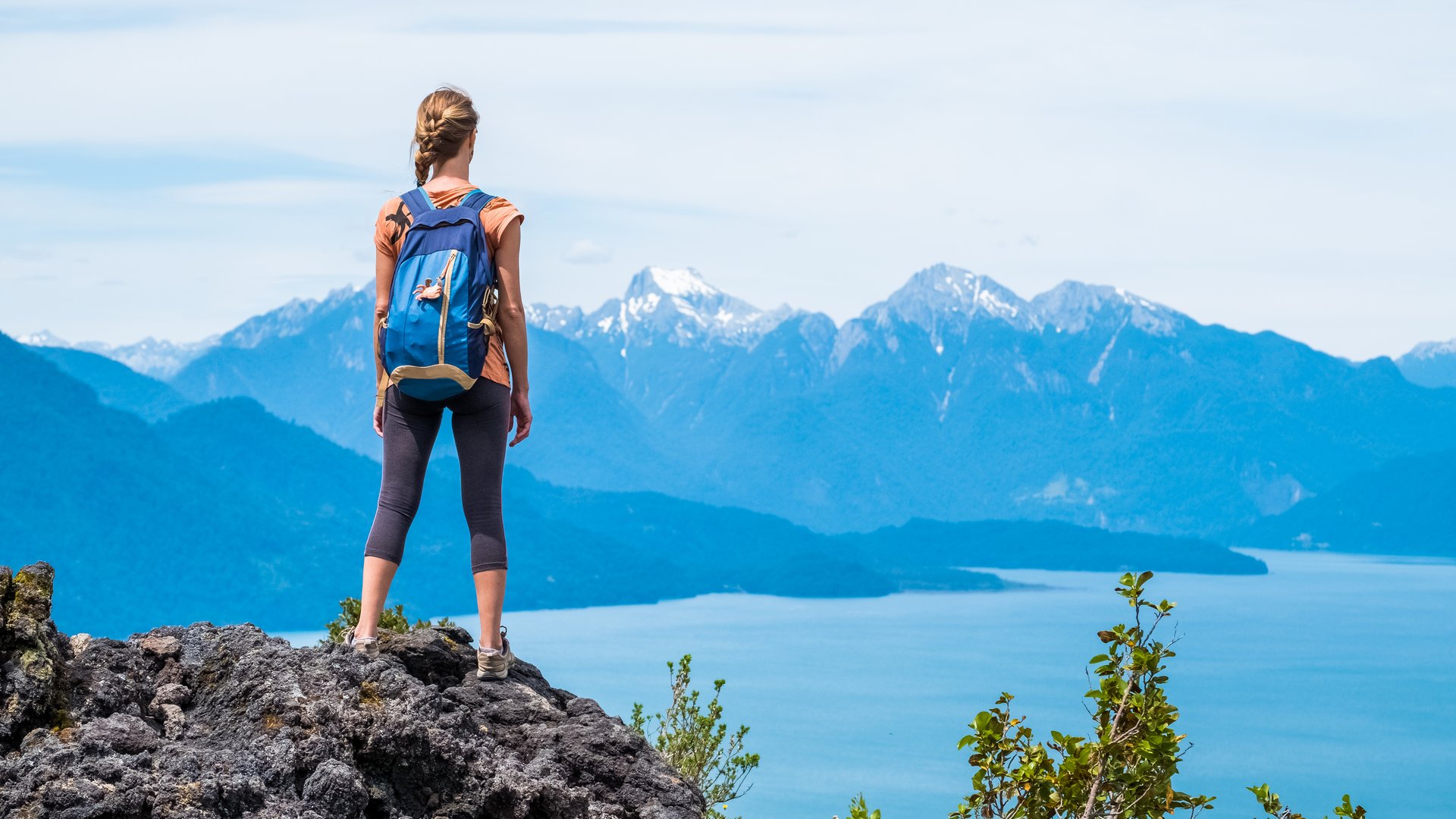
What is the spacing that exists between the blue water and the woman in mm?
52328

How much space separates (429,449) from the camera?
16.5 ft

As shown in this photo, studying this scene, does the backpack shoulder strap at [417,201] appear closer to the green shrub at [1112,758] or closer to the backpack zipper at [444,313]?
the backpack zipper at [444,313]

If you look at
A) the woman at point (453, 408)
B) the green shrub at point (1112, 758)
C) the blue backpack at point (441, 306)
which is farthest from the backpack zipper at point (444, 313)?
the green shrub at point (1112, 758)

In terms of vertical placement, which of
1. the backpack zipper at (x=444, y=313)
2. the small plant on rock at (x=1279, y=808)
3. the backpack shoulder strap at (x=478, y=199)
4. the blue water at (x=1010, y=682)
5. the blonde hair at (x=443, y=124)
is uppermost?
the blue water at (x=1010, y=682)

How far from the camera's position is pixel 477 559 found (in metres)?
5.09

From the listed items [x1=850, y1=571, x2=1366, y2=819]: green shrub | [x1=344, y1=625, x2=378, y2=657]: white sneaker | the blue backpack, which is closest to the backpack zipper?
the blue backpack

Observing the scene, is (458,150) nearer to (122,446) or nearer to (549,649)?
(549,649)

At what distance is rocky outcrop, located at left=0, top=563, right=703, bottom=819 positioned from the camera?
3.73 metres

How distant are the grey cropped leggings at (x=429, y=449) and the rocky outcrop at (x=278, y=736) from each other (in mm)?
387

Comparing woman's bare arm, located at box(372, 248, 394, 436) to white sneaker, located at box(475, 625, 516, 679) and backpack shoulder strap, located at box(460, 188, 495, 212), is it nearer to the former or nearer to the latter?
backpack shoulder strap, located at box(460, 188, 495, 212)

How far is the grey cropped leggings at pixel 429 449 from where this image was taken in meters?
4.89

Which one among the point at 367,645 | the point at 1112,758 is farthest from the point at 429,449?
the point at 1112,758

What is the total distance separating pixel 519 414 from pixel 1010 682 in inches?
4567

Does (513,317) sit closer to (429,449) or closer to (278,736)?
(429,449)
